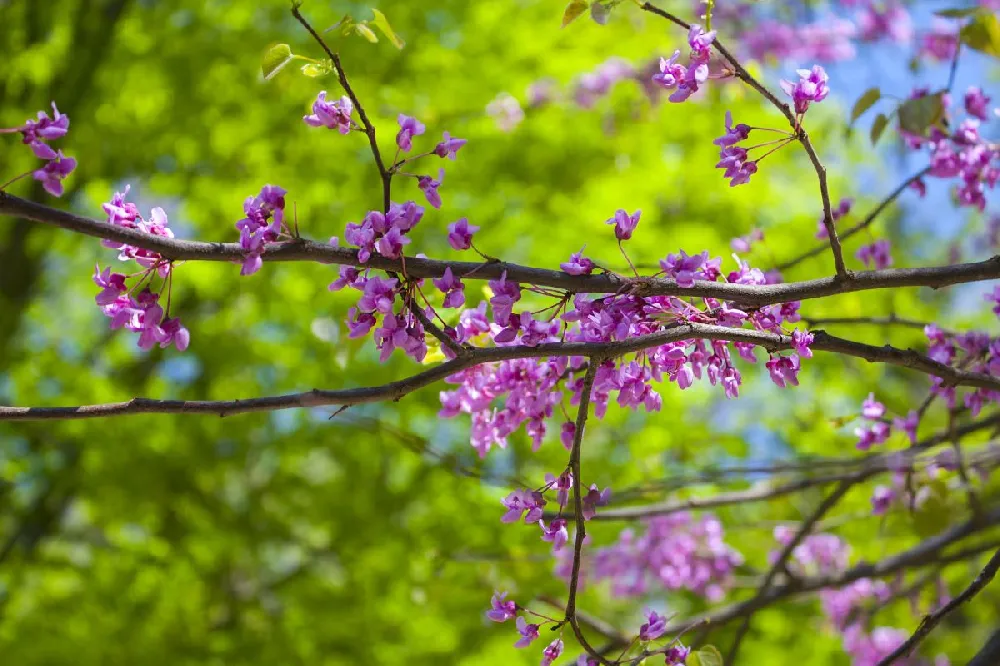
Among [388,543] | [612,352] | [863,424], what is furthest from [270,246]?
[388,543]

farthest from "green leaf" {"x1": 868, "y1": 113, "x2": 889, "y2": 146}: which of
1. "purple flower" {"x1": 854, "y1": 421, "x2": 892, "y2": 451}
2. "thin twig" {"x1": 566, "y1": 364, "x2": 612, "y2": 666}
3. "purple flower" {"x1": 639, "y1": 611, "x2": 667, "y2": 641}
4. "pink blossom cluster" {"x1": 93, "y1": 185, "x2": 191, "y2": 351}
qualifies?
"pink blossom cluster" {"x1": 93, "y1": 185, "x2": 191, "y2": 351}

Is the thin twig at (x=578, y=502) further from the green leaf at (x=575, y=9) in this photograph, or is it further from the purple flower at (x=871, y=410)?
the purple flower at (x=871, y=410)

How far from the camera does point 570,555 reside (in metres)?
3.61

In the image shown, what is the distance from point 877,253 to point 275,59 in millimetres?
1836

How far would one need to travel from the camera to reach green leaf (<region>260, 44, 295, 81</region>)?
1.54m

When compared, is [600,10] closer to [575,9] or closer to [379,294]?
[575,9]

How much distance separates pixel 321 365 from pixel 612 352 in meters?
3.48

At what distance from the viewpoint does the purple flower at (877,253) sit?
2482mm

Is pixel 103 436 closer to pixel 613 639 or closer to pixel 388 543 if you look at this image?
pixel 388 543

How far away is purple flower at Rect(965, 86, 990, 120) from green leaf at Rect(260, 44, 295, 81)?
73.1 inches

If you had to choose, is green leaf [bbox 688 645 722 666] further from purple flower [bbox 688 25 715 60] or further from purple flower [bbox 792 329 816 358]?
purple flower [bbox 688 25 715 60]

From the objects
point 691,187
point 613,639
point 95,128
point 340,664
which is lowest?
point 340,664

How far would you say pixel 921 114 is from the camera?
1817 millimetres

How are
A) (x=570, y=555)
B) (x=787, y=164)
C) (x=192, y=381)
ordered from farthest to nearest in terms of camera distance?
(x=787, y=164)
(x=192, y=381)
(x=570, y=555)
